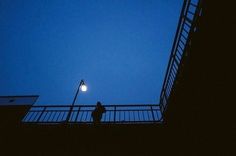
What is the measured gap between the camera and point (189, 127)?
7723 mm

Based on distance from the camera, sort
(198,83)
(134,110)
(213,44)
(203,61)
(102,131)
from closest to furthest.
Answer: (213,44)
(203,61)
(198,83)
(102,131)
(134,110)

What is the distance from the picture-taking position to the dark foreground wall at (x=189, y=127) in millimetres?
5512

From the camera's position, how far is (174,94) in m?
7.70

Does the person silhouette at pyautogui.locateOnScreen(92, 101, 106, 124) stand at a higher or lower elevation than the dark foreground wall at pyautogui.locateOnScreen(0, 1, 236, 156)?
higher

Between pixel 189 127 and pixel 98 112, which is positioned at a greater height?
pixel 98 112

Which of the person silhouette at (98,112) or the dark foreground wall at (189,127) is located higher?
the person silhouette at (98,112)

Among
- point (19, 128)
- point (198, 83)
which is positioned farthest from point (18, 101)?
point (198, 83)

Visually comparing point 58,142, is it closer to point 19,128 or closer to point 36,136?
point 36,136

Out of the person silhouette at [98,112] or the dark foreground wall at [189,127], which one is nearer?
the dark foreground wall at [189,127]

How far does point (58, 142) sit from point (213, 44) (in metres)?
8.21

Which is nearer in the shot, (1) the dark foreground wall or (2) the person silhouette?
(1) the dark foreground wall

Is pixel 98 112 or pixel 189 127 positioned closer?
pixel 189 127

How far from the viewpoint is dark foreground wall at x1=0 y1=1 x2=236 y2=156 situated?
551 cm

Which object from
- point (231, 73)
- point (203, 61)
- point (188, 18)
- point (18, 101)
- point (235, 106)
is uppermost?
point (18, 101)
